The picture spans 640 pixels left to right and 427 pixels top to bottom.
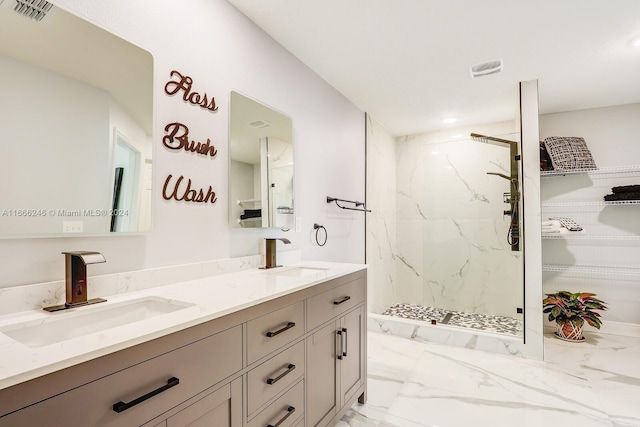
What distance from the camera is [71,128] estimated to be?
120 centimetres

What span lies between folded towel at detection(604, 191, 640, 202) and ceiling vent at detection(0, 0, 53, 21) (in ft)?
14.4

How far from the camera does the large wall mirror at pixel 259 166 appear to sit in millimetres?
1939

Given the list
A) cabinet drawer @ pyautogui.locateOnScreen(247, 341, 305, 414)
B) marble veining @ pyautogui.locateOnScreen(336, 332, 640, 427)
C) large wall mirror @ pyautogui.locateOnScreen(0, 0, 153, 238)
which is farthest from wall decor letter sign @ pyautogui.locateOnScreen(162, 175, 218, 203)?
marble veining @ pyautogui.locateOnScreen(336, 332, 640, 427)

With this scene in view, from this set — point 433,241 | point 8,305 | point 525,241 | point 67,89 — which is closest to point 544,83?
point 525,241

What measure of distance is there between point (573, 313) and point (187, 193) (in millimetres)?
3604

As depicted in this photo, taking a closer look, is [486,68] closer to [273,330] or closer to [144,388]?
[273,330]

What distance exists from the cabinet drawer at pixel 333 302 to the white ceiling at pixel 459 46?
5.32ft

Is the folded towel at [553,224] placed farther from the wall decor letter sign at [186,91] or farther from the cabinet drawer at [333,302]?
the wall decor letter sign at [186,91]

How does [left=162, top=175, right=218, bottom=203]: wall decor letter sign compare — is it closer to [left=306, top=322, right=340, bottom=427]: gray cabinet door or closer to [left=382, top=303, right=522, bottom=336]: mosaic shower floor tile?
[left=306, top=322, right=340, bottom=427]: gray cabinet door

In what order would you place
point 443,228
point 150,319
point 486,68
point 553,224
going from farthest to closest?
point 443,228, point 553,224, point 486,68, point 150,319

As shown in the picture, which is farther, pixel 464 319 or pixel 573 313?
pixel 464 319

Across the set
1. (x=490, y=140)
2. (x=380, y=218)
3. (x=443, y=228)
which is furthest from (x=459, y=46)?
(x=380, y=218)

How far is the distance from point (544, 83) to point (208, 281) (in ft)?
10.5

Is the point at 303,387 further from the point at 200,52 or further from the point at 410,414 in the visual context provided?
the point at 200,52
